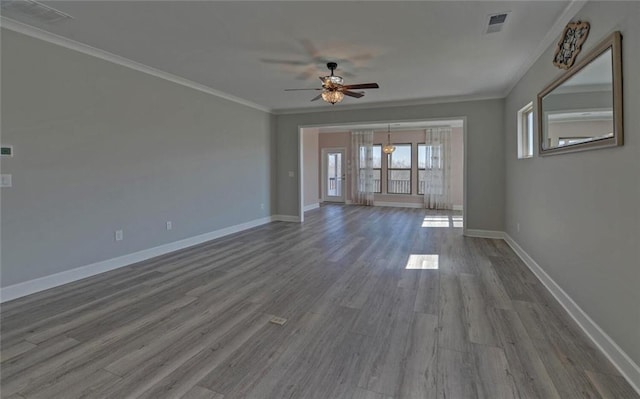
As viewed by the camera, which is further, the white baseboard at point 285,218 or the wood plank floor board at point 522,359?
the white baseboard at point 285,218

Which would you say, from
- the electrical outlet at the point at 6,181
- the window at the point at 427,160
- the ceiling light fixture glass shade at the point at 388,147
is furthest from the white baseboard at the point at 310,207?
the electrical outlet at the point at 6,181

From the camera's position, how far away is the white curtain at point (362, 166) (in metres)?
10.8

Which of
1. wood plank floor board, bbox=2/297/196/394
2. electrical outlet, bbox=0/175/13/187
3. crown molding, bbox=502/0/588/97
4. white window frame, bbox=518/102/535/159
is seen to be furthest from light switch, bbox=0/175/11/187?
white window frame, bbox=518/102/535/159

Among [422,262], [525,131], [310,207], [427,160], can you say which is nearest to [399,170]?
[427,160]

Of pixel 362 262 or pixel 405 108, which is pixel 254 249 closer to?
pixel 362 262

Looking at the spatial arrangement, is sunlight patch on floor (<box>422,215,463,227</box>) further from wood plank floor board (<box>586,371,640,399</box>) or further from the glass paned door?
wood plank floor board (<box>586,371,640,399</box>)

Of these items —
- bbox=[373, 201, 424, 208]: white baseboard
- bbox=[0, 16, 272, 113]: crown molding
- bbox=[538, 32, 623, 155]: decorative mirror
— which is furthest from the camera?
bbox=[373, 201, 424, 208]: white baseboard

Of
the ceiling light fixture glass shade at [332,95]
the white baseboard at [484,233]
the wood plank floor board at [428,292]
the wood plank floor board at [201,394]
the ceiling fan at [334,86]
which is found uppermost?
the ceiling fan at [334,86]

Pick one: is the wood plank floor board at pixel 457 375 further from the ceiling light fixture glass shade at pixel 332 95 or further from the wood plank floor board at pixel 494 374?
the ceiling light fixture glass shade at pixel 332 95

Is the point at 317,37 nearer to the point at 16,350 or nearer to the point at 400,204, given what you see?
the point at 16,350

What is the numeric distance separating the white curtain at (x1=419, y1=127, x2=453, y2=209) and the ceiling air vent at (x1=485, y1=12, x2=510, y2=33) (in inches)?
266

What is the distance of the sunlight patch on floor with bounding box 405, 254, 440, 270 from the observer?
4.07 metres

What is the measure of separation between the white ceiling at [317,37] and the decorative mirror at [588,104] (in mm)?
658

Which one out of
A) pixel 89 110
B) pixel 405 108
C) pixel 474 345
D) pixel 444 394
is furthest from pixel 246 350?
pixel 405 108
